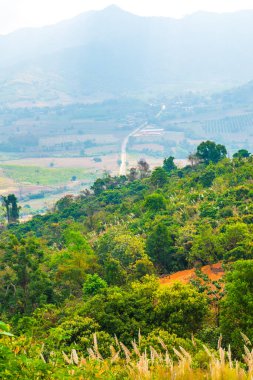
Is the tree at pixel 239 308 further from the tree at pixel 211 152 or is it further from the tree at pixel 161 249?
the tree at pixel 211 152

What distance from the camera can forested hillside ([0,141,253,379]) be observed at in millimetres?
7082

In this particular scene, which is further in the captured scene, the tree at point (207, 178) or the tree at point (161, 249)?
the tree at point (207, 178)

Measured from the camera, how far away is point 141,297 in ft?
42.6

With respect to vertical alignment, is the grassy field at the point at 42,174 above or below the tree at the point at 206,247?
above

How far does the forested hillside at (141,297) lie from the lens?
23.2 ft

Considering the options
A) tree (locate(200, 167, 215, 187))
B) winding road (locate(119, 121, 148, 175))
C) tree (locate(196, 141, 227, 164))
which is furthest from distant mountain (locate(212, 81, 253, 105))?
tree (locate(200, 167, 215, 187))

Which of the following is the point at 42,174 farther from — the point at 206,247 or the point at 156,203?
the point at 206,247

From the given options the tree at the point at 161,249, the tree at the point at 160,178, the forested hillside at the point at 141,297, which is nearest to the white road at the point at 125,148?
the tree at the point at 160,178

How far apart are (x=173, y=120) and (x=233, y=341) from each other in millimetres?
157363

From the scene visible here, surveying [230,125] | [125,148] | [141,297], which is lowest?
[141,297]

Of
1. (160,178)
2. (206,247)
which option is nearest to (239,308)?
(206,247)

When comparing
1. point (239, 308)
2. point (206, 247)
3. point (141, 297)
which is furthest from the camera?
point (206, 247)

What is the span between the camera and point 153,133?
487 ft

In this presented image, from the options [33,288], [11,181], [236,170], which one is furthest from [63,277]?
[11,181]
